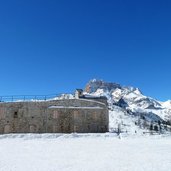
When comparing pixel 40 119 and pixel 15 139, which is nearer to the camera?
pixel 15 139

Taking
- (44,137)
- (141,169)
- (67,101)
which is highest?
(67,101)

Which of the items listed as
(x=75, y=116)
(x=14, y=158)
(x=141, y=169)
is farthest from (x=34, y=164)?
(x=75, y=116)

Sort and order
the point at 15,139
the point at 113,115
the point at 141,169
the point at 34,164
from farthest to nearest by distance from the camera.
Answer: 1. the point at 113,115
2. the point at 15,139
3. the point at 34,164
4. the point at 141,169

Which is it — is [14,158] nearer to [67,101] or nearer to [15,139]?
[15,139]

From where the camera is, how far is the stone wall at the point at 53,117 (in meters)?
40.9

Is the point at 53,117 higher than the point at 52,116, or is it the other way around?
the point at 52,116

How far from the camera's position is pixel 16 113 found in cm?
4150

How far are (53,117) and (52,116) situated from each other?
0.20 m

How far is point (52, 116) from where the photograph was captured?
41094 mm

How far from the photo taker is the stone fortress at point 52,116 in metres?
40.9

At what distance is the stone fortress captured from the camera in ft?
134

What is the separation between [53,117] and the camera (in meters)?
41.1

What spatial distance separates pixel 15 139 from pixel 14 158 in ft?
39.8

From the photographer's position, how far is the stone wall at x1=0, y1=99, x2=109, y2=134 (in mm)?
40875
